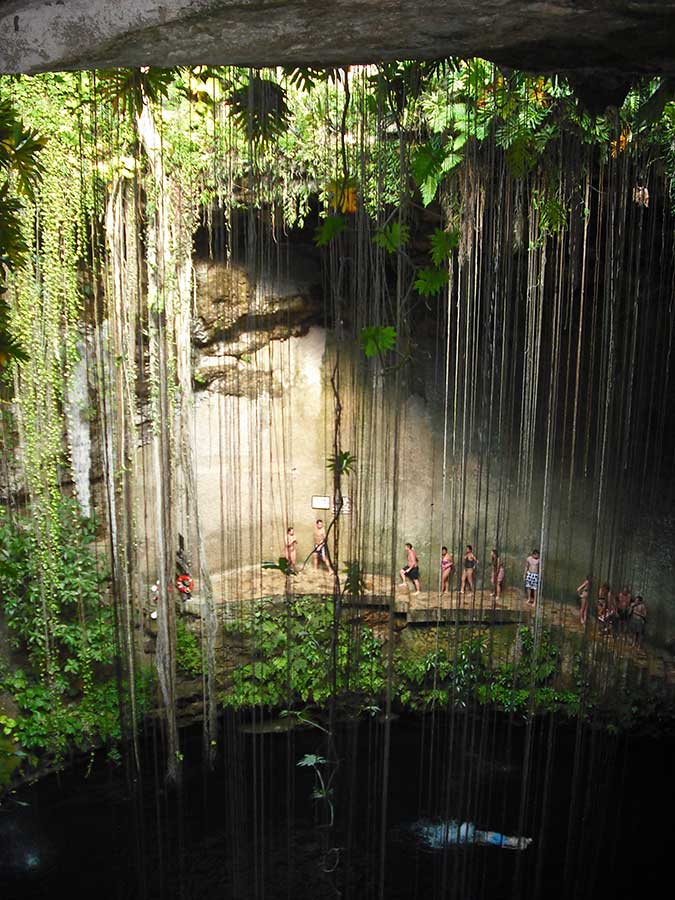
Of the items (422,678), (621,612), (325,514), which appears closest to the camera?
(621,612)

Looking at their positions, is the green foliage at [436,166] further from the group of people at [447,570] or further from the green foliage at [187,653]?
the green foliage at [187,653]

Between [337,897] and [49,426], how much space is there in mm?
4054

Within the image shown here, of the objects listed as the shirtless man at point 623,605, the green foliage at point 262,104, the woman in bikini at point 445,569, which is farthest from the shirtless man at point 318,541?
the green foliage at point 262,104

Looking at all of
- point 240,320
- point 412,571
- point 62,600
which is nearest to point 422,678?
point 412,571

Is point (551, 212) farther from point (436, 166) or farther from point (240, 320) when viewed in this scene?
point (240, 320)

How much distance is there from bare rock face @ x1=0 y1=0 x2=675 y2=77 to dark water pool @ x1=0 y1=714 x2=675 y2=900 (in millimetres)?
4543

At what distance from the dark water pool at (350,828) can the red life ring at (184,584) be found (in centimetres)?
135

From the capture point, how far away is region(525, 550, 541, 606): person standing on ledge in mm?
8016

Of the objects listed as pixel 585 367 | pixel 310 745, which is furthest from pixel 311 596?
pixel 585 367

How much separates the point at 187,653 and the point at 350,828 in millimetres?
2696

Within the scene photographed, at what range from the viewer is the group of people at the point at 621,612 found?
260 inches

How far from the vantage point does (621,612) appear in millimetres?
7074

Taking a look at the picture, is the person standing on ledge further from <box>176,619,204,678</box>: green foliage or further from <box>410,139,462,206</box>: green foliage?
<box>410,139,462,206</box>: green foliage

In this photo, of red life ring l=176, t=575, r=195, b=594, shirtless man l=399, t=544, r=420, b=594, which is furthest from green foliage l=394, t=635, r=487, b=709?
red life ring l=176, t=575, r=195, b=594
